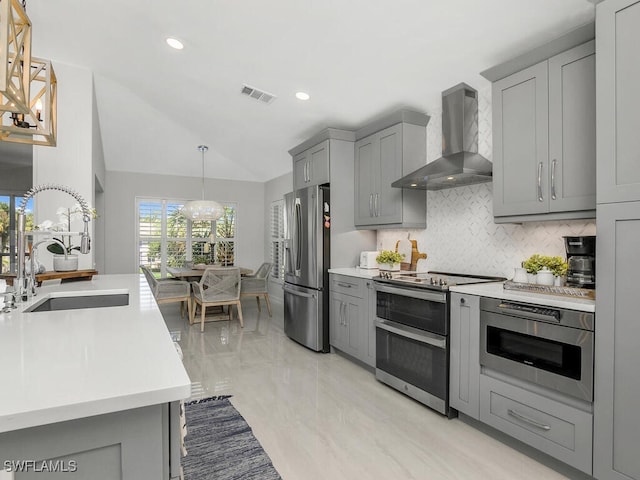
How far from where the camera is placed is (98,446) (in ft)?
2.59

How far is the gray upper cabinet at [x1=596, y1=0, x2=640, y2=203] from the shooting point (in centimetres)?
175

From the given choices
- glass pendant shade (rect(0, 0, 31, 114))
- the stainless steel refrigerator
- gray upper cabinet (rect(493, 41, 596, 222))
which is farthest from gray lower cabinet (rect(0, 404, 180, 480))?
the stainless steel refrigerator

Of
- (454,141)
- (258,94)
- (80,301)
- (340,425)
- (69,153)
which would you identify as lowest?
(340,425)

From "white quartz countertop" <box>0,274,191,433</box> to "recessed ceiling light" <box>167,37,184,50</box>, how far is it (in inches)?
120

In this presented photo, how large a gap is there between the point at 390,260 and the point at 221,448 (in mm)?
2295

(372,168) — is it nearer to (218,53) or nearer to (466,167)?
(466,167)

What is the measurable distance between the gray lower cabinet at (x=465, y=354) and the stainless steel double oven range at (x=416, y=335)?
51 mm

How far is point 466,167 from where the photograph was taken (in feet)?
9.00

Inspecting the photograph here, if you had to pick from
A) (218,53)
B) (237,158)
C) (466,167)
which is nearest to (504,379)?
(466,167)

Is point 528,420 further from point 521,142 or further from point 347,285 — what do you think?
point 347,285

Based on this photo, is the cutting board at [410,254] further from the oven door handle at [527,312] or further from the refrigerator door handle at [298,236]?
the oven door handle at [527,312]

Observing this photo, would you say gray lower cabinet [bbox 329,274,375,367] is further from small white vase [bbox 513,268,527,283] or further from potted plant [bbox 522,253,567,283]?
potted plant [bbox 522,253,567,283]

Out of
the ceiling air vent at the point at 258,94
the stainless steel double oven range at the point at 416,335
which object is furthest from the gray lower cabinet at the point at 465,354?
the ceiling air vent at the point at 258,94

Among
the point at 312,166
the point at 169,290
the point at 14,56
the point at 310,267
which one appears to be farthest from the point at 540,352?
the point at 169,290
